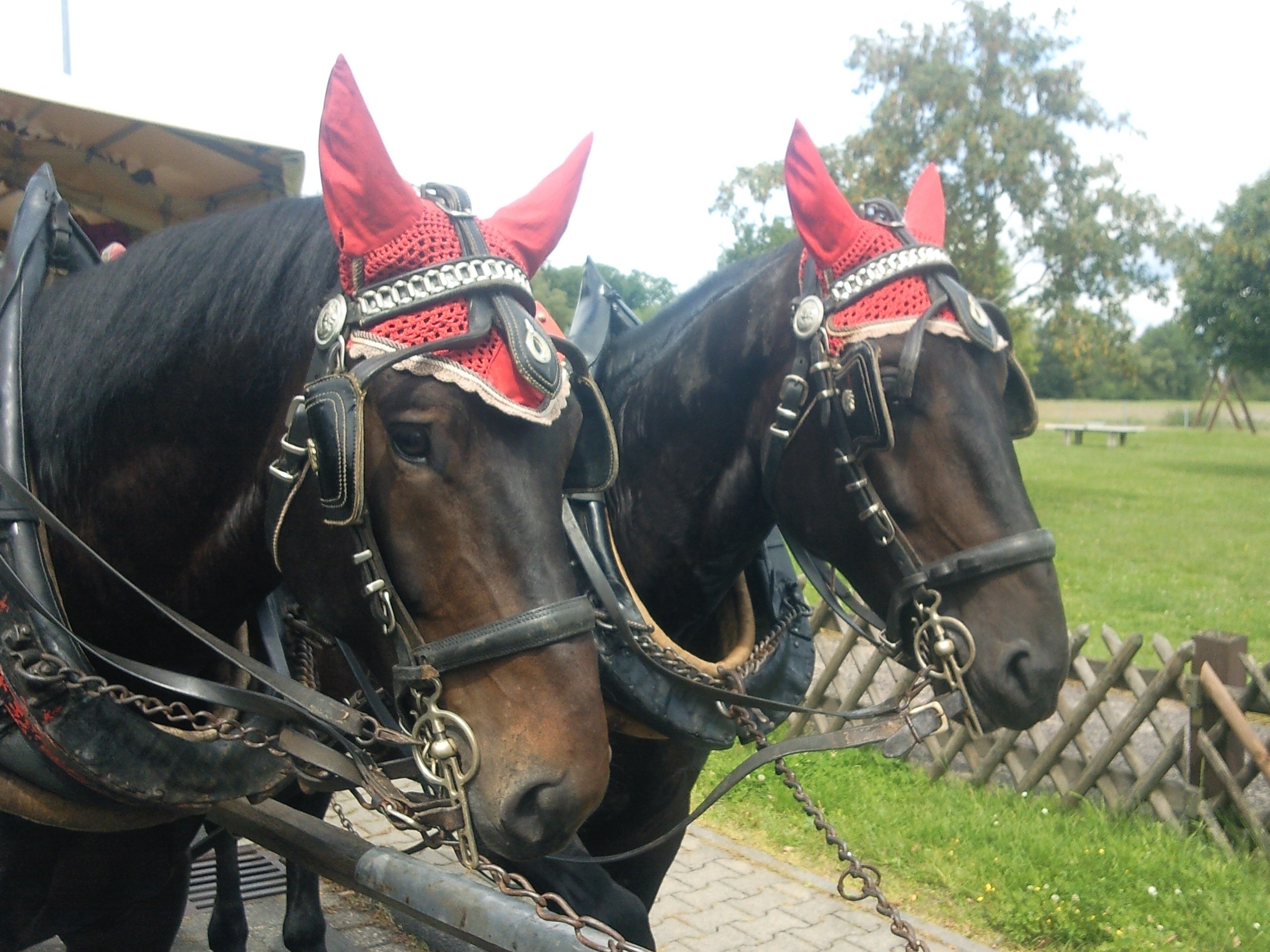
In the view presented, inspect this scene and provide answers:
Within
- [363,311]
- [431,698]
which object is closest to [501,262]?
[363,311]

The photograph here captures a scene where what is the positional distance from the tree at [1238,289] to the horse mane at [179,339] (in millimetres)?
23144

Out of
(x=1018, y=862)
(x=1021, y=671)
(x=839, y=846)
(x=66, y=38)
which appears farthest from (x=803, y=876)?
(x=66, y=38)

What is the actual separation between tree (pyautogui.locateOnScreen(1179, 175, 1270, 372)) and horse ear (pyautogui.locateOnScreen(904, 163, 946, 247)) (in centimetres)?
2160

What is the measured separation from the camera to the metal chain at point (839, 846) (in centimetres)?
188

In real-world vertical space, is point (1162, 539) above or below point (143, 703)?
below

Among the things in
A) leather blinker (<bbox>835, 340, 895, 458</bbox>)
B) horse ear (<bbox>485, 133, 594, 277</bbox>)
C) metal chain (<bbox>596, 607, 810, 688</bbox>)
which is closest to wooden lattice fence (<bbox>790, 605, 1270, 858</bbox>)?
metal chain (<bbox>596, 607, 810, 688</bbox>)

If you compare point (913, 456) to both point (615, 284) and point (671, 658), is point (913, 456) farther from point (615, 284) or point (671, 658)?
point (615, 284)

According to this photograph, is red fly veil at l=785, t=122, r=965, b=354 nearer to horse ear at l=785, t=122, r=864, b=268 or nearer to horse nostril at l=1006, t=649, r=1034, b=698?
horse ear at l=785, t=122, r=864, b=268

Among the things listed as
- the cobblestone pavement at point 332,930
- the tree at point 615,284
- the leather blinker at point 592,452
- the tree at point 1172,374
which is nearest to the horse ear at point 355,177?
the leather blinker at point 592,452

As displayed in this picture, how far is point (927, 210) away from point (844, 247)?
17.1 inches

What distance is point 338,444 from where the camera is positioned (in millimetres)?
1419

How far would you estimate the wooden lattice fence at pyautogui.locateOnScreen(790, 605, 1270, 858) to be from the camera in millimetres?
4086

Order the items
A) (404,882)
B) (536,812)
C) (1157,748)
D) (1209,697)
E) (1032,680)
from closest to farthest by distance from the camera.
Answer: (536,812) → (404,882) → (1032,680) → (1209,697) → (1157,748)

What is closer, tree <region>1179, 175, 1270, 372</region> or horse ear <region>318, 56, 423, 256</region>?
horse ear <region>318, 56, 423, 256</region>
